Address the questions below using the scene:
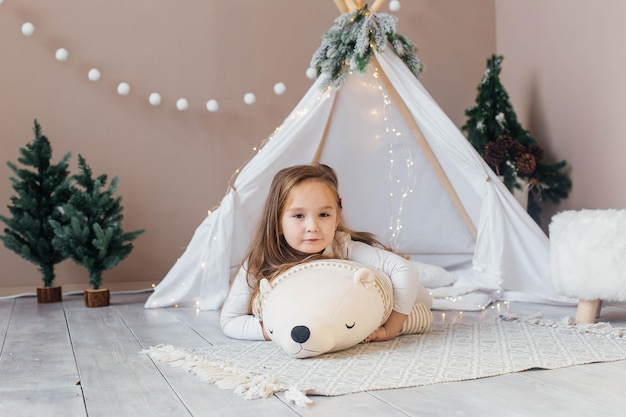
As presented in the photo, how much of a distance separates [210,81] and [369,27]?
3.77 feet

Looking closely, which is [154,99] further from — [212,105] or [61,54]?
[61,54]

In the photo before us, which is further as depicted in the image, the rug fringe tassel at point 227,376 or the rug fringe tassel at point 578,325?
the rug fringe tassel at point 578,325

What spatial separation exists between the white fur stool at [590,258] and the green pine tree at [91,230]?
168 cm

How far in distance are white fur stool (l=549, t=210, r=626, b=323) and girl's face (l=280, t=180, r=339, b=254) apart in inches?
29.3

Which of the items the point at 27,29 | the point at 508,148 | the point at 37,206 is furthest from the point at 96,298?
the point at 508,148

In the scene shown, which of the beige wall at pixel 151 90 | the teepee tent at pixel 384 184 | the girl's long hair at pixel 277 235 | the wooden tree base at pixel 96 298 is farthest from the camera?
the beige wall at pixel 151 90

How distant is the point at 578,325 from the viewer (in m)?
2.09

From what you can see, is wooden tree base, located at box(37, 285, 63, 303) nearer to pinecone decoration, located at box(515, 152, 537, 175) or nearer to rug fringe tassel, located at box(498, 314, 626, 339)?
rug fringe tassel, located at box(498, 314, 626, 339)

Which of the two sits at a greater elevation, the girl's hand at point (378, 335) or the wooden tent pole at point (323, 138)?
the wooden tent pole at point (323, 138)

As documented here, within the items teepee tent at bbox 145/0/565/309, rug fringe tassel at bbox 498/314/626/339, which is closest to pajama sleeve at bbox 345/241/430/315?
rug fringe tassel at bbox 498/314/626/339

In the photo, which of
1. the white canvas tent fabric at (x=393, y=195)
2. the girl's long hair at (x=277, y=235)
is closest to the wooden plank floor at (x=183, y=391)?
the girl's long hair at (x=277, y=235)

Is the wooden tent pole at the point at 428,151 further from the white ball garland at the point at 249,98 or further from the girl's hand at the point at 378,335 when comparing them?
the girl's hand at the point at 378,335

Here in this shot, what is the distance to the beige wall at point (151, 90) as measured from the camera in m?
3.26

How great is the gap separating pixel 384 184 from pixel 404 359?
1554 millimetres
